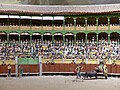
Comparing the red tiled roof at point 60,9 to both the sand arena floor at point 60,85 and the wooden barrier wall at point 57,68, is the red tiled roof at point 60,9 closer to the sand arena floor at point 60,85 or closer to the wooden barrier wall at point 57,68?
the wooden barrier wall at point 57,68

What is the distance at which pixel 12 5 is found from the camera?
2686cm

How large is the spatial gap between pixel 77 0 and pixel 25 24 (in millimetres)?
5721

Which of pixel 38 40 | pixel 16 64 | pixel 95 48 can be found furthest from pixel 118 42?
pixel 16 64

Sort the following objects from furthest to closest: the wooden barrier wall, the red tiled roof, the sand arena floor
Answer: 1. the red tiled roof
2. the wooden barrier wall
3. the sand arena floor

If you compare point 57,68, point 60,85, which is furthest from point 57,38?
point 60,85

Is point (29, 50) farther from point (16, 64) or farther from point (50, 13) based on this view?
point (50, 13)

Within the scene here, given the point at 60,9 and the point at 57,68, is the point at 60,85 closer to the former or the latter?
the point at 57,68

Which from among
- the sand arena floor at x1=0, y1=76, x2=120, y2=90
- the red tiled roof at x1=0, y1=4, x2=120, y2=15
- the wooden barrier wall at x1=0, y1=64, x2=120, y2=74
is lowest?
the sand arena floor at x1=0, y1=76, x2=120, y2=90

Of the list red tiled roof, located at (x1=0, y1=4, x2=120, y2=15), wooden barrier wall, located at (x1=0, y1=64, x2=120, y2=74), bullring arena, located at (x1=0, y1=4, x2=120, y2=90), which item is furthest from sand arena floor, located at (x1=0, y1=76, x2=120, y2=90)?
red tiled roof, located at (x1=0, y1=4, x2=120, y2=15)

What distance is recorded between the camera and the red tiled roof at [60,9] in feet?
83.3

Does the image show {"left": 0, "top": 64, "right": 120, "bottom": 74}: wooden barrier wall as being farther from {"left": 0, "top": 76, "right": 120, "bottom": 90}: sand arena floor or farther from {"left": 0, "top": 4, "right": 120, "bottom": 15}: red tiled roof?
{"left": 0, "top": 4, "right": 120, "bottom": 15}: red tiled roof

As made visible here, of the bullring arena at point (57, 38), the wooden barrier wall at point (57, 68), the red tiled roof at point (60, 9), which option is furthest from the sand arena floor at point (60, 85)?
the red tiled roof at point (60, 9)

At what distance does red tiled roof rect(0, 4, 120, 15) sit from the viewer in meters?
25.4

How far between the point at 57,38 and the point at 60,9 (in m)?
2.69
